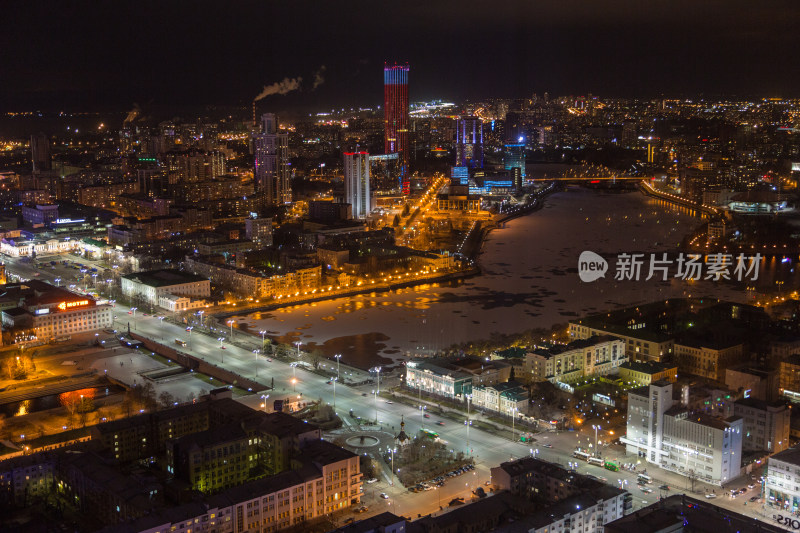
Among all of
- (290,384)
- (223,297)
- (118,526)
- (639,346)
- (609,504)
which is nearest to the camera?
(118,526)

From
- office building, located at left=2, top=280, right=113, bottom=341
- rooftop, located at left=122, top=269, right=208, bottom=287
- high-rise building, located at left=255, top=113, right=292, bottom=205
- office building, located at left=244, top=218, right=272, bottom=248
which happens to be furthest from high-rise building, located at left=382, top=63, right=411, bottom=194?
office building, located at left=2, top=280, right=113, bottom=341

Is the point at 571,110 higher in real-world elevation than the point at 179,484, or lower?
higher

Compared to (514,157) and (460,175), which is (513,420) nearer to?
(460,175)

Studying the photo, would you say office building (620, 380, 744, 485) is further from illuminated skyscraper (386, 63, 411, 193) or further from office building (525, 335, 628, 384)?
illuminated skyscraper (386, 63, 411, 193)

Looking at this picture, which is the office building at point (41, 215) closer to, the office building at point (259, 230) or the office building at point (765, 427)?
the office building at point (259, 230)

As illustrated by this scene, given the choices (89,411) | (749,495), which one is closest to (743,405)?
(749,495)

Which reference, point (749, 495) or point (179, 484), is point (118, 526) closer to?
point (179, 484)

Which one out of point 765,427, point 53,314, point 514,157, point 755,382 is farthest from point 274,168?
point 765,427
